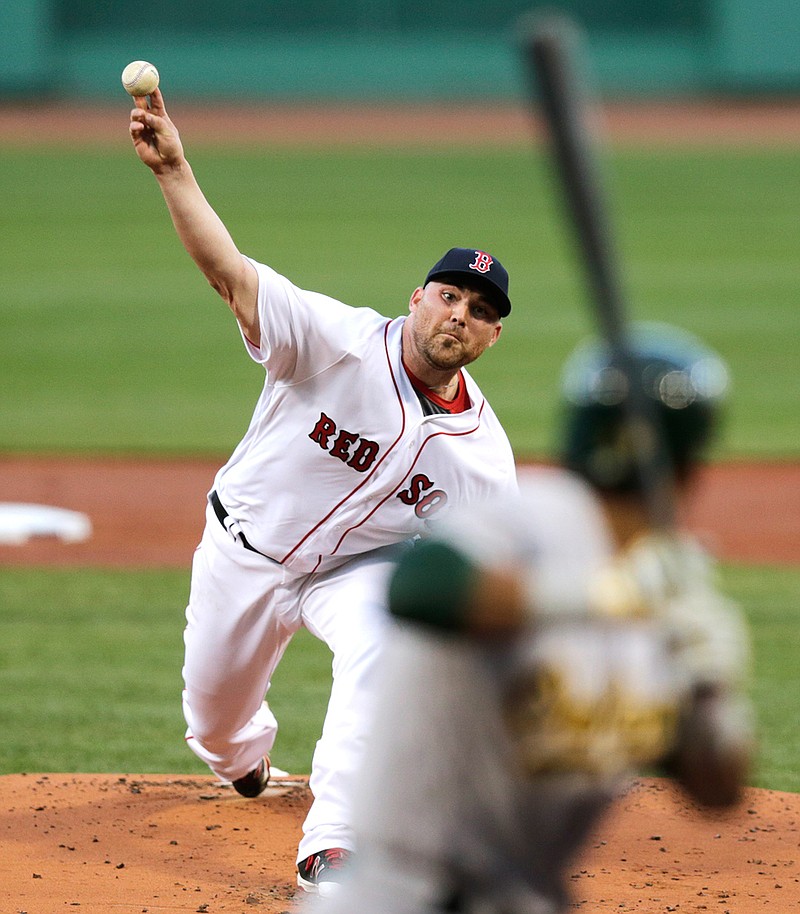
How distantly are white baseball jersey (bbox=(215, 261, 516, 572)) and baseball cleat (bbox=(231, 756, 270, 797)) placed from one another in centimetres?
103

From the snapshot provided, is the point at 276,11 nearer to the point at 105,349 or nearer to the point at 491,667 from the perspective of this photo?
the point at 105,349

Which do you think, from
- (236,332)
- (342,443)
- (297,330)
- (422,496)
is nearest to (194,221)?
(297,330)

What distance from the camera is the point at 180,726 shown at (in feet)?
21.1

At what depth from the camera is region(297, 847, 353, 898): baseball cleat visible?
4.23m

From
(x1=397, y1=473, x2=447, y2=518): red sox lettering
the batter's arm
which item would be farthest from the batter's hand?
(x1=397, y1=473, x2=447, y2=518): red sox lettering

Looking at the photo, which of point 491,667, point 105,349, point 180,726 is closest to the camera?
point 491,667

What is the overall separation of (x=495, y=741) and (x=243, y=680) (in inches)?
107

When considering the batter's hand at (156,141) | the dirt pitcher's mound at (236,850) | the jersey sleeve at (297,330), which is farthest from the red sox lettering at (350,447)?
the dirt pitcher's mound at (236,850)

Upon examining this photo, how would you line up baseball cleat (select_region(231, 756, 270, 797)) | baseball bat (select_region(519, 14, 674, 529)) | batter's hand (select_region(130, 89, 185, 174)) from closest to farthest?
baseball bat (select_region(519, 14, 674, 529)) < batter's hand (select_region(130, 89, 185, 174)) < baseball cleat (select_region(231, 756, 270, 797))

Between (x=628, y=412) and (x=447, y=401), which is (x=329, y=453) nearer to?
(x=447, y=401)

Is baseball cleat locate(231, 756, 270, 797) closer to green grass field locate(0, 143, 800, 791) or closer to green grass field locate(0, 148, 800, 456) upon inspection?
green grass field locate(0, 143, 800, 791)

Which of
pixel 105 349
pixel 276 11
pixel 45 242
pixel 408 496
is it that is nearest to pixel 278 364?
pixel 408 496

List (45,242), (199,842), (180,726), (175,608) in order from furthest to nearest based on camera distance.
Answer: (45,242)
(175,608)
(180,726)
(199,842)

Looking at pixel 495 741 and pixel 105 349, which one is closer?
pixel 495 741
